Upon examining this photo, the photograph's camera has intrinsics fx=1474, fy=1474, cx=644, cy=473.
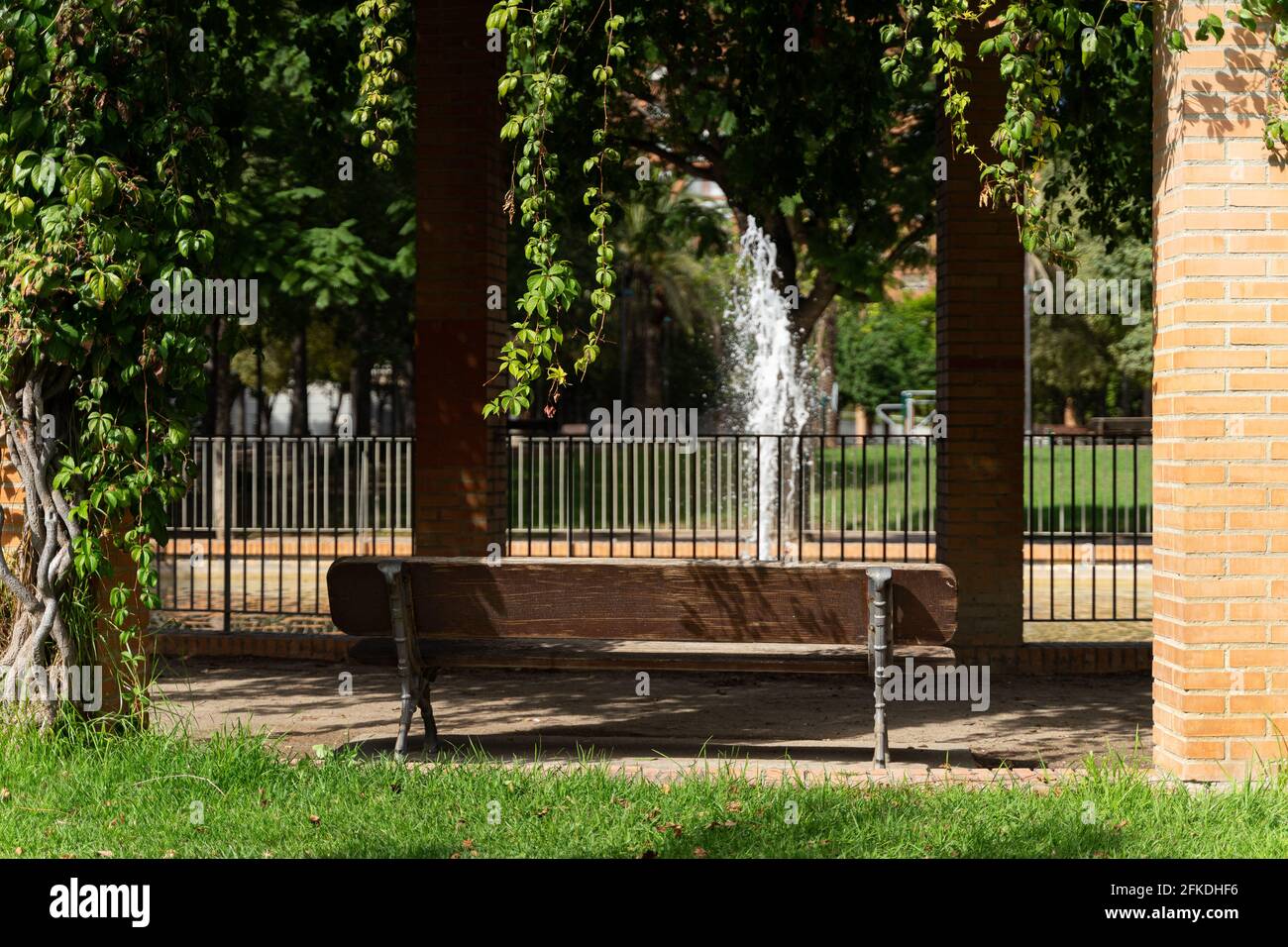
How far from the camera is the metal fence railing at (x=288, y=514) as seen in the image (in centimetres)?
1309

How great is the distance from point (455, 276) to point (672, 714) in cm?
350

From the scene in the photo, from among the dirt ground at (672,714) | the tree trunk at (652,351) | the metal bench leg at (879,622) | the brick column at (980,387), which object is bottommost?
the dirt ground at (672,714)

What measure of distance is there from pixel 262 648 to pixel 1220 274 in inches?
281

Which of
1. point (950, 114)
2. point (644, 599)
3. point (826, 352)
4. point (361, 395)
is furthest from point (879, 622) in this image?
point (361, 395)

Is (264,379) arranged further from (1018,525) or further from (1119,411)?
(1119,411)

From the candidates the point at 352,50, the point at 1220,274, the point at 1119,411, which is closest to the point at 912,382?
the point at 1119,411

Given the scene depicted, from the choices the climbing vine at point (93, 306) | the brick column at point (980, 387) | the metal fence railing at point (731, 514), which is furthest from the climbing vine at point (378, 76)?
the metal fence railing at point (731, 514)

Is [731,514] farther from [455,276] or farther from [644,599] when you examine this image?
[644,599]

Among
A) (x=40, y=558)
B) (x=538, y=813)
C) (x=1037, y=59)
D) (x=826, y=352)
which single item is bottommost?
(x=538, y=813)

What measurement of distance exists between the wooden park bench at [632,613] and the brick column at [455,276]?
133 inches

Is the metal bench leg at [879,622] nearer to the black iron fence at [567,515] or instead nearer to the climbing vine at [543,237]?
the climbing vine at [543,237]

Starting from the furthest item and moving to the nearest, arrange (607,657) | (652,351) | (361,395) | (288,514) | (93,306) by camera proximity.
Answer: (652,351)
(361,395)
(288,514)
(607,657)
(93,306)

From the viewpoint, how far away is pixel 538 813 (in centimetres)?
532

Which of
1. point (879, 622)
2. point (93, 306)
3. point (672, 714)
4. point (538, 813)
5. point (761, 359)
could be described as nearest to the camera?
point (538, 813)
